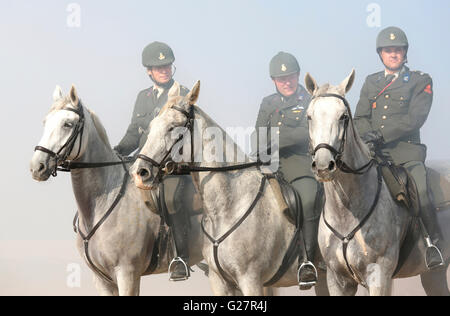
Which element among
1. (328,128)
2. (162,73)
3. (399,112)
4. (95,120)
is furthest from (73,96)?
(399,112)

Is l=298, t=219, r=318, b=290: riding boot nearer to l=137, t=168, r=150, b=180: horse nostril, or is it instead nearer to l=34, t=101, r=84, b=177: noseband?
l=137, t=168, r=150, b=180: horse nostril

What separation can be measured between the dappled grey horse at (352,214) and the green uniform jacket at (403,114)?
117 centimetres

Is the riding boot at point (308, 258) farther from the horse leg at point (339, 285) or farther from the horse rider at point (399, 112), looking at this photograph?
the horse rider at point (399, 112)

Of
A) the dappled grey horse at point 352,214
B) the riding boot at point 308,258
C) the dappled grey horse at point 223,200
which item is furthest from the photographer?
the riding boot at point 308,258

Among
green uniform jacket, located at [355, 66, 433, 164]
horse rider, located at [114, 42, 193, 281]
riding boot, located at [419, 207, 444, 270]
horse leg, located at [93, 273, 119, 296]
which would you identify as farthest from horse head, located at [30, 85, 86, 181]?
riding boot, located at [419, 207, 444, 270]

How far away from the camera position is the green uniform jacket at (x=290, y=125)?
11422 millimetres

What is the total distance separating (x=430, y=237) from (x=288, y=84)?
3407mm

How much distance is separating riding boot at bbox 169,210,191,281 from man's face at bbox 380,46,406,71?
13.4 ft

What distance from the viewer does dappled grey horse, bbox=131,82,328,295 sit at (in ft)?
32.1

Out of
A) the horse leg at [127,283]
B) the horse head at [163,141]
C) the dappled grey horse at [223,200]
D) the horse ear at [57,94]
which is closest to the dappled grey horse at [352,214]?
the dappled grey horse at [223,200]

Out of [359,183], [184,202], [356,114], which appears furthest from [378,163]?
[184,202]

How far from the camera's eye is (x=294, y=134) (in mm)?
11602
